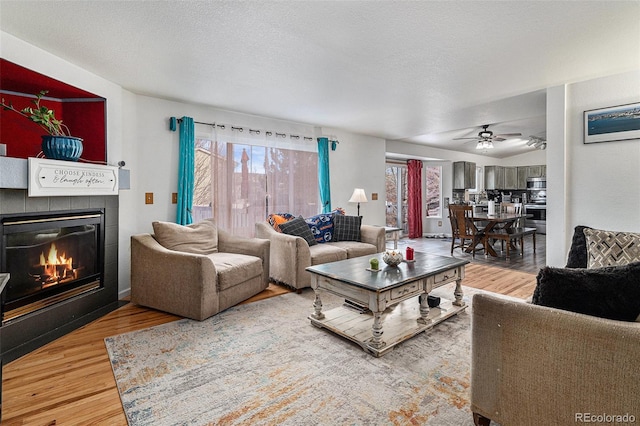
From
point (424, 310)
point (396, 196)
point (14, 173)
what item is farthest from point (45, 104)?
point (396, 196)

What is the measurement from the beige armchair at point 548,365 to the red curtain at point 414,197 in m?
7.29

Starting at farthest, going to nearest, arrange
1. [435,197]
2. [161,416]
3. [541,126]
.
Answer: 1. [435,197]
2. [541,126]
3. [161,416]

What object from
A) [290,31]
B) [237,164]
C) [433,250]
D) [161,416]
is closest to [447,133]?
[433,250]

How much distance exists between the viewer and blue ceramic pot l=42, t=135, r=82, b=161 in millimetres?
2525

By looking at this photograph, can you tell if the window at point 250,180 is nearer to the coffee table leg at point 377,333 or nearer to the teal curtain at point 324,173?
the teal curtain at point 324,173

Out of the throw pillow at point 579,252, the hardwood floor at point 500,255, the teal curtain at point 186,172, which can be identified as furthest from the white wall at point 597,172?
the teal curtain at point 186,172

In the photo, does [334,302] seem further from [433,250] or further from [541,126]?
[541,126]

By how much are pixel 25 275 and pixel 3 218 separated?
50 cm

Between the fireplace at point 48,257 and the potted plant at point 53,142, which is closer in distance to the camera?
the fireplace at point 48,257

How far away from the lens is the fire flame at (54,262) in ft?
8.62

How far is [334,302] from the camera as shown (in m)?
3.31

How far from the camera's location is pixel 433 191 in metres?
8.91

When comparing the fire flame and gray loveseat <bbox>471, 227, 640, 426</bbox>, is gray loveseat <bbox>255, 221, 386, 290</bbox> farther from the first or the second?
gray loveseat <bbox>471, 227, 640, 426</bbox>

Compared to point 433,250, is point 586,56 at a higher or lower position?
higher
